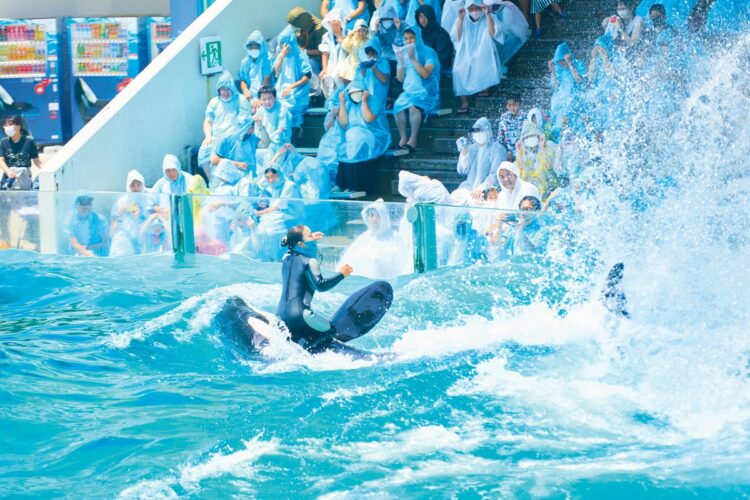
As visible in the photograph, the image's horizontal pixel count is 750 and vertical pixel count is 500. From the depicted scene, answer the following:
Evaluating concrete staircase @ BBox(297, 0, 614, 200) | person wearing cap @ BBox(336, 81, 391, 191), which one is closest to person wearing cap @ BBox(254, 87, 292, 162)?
person wearing cap @ BBox(336, 81, 391, 191)

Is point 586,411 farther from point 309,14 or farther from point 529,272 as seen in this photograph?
point 309,14

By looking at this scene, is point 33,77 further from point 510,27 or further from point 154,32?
point 510,27

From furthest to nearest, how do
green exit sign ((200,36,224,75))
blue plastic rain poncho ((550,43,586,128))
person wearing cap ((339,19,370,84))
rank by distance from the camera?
1. green exit sign ((200,36,224,75))
2. person wearing cap ((339,19,370,84))
3. blue plastic rain poncho ((550,43,586,128))

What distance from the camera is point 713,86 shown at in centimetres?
1248

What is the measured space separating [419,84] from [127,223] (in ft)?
13.0

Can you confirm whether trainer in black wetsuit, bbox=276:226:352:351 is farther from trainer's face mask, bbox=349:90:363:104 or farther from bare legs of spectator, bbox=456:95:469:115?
bare legs of spectator, bbox=456:95:469:115

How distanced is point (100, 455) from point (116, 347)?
2.39 metres

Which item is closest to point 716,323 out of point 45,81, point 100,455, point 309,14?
point 100,455

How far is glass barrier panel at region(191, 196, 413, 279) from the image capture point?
37.2 feet

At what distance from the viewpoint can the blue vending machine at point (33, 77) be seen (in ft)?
63.1

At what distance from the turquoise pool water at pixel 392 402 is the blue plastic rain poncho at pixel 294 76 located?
173 inches

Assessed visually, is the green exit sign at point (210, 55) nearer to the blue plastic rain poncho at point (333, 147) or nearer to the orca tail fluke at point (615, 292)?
the blue plastic rain poncho at point (333, 147)

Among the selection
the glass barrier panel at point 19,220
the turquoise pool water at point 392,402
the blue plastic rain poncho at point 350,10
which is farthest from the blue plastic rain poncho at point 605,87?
the glass barrier panel at point 19,220

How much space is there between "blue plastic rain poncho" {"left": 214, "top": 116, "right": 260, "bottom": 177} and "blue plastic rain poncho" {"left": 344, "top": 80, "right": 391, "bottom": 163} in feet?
3.98
